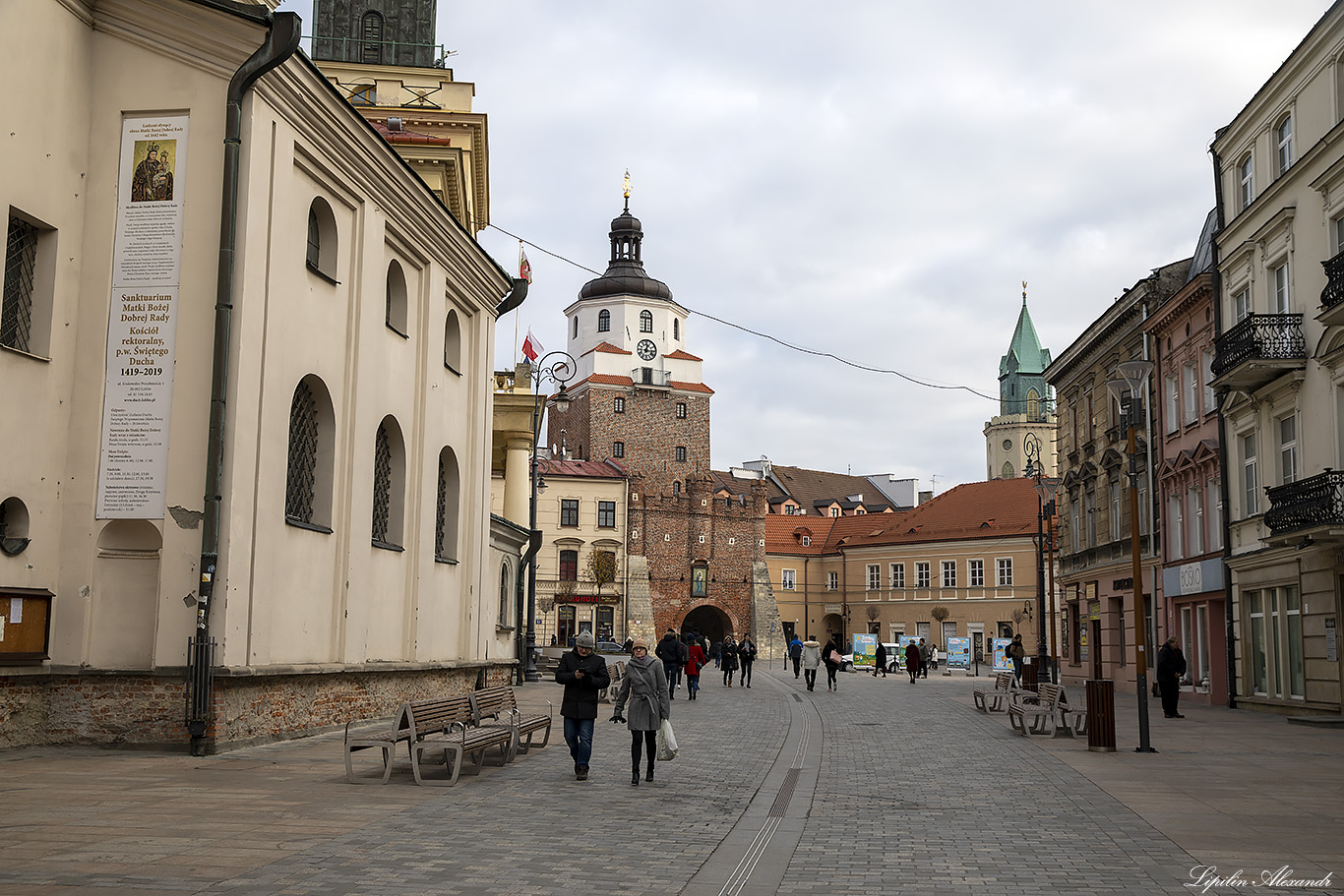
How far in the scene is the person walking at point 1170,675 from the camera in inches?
1030

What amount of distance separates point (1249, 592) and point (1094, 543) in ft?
42.6

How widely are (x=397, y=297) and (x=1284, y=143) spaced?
18690 mm

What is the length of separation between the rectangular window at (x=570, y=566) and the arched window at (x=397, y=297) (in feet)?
208

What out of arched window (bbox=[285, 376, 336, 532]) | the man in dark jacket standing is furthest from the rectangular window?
the man in dark jacket standing

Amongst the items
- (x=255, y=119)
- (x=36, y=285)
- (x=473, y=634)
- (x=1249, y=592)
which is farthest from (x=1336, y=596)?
(x=36, y=285)

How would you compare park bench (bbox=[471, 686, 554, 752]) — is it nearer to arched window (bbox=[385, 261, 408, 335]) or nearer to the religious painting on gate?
arched window (bbox=[385, 261, 408, 335])

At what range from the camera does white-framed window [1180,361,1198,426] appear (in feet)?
107

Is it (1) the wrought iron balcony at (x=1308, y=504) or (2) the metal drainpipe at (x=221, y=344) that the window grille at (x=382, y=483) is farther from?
(1) the wrought iron balcony at (x=1308, y=504)

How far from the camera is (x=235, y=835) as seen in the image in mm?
9336

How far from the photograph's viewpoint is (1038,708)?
2053 centimetres

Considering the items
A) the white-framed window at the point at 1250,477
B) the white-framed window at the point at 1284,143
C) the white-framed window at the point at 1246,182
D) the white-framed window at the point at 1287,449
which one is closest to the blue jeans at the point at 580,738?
the white-framed window at the point at 1287,449

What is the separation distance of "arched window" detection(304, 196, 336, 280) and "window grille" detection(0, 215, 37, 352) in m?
3.68

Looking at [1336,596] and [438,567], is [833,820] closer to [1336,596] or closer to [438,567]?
[438,567]

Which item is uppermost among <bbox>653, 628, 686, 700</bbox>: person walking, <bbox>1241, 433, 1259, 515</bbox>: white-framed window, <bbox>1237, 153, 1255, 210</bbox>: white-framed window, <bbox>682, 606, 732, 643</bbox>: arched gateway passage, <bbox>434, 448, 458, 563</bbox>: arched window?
<bbox>1237, 153, 1255, 210</bbox>: white-framed window
